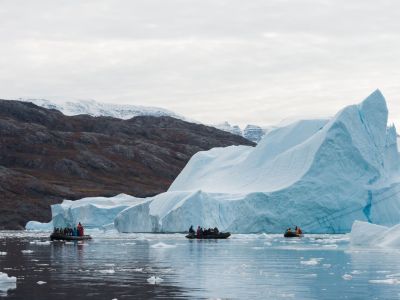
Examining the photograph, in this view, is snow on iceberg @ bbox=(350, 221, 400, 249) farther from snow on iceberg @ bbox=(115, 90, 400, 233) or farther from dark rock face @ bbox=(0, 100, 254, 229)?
dark rock face @ bbox=(0, 100, 254, 229)

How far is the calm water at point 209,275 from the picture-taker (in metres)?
18.5

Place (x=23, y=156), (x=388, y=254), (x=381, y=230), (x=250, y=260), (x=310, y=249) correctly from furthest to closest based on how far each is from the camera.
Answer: (x=23, y=156) < (x=381, y=230) < (x=310, y=249) < (x=388, y=254) < (x=250, y=260)

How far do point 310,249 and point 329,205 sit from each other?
707 inches

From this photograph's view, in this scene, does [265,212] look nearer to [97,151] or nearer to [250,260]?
[250,260]

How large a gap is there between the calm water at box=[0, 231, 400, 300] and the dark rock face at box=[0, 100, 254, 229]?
288 ft

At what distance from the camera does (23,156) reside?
499 feet

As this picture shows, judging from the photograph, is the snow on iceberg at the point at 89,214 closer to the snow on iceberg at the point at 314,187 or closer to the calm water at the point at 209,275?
the snow on iceberg at the point at 314,187

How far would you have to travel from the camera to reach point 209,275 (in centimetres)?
2333

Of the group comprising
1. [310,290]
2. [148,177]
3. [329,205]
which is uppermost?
[148,177]

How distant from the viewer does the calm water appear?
60.7ft

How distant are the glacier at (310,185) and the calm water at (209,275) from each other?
20.3 meters

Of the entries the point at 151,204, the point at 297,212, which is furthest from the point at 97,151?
the point at 297,212

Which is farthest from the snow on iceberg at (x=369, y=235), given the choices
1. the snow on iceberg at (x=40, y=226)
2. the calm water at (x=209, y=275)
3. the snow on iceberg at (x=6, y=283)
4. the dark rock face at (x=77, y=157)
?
the dark rock face at (x=77, y=157)

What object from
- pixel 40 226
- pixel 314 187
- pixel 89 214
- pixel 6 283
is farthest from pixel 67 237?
pixel 40 226
